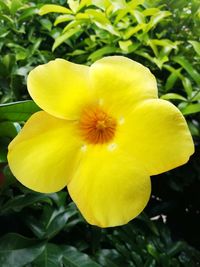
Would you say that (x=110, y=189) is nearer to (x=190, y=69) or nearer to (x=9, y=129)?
(x=9, y=129)

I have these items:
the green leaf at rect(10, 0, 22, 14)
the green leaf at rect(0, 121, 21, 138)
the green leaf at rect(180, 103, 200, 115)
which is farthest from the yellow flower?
the green leaf at rect(10, 0, 22, 14)

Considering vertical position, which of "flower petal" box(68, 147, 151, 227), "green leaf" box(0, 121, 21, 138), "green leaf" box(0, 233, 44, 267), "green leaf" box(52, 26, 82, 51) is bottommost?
"green leaf" box(0, 233, 44, 267)

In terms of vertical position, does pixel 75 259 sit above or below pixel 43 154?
below

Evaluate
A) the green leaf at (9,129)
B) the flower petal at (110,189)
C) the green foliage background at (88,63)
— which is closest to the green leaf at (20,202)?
the green foliage background at (88,63)

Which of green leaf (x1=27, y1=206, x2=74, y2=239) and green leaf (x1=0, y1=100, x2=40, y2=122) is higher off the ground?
green leaf (x1=0, y1=100, x2=40, y2=122)

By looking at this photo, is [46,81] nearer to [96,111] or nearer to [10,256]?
[96,111]

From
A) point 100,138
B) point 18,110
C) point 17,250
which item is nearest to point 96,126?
point 100,138

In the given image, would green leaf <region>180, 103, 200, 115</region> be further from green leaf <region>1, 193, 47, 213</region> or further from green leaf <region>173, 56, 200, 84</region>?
green leaf <region>1, 193, 47, 213</region>
